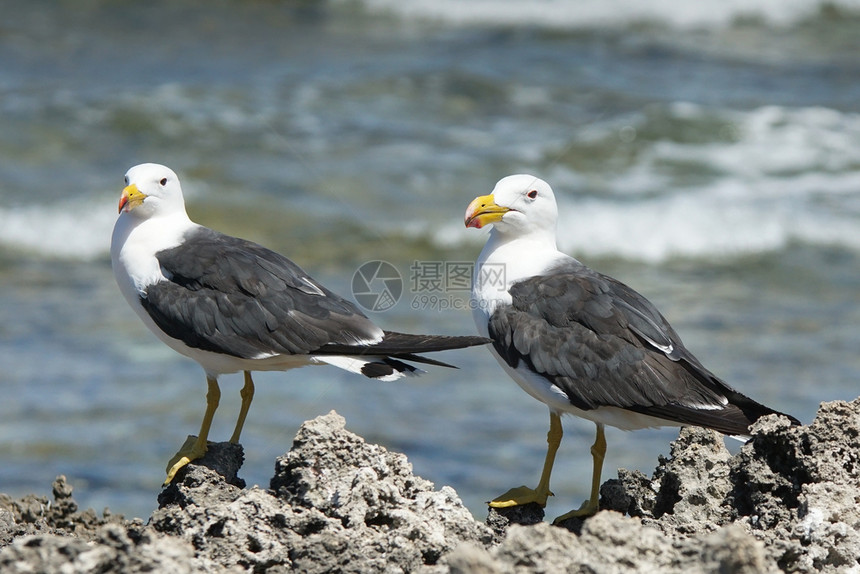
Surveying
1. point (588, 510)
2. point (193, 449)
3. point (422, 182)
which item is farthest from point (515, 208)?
point (422, 182)

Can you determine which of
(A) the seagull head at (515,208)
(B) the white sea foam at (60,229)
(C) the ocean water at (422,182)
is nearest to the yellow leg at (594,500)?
(A) the seagull head at (515,208)

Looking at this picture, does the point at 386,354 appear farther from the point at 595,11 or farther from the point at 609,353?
the point at 595,11

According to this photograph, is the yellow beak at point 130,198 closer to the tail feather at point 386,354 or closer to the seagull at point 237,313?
the seagull at point 237,313

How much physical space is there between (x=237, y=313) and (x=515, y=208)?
1.47 m

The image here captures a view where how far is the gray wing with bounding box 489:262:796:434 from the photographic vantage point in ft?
15.5

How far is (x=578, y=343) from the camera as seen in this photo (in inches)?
194

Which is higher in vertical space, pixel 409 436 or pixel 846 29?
pixel 846 29

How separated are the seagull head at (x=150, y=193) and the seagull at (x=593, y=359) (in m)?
1.59

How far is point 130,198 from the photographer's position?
5.43m

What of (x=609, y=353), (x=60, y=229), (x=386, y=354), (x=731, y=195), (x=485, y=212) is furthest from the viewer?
(x=731, y=195)

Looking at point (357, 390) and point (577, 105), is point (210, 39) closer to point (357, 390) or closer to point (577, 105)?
point (577, 105)

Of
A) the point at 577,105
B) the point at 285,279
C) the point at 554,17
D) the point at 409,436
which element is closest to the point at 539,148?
the point at 577,105

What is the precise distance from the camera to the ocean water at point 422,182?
8102mm

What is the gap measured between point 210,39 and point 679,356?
1455cm
